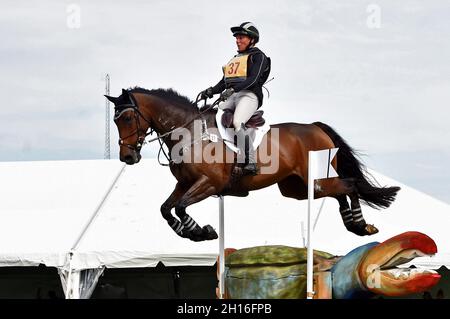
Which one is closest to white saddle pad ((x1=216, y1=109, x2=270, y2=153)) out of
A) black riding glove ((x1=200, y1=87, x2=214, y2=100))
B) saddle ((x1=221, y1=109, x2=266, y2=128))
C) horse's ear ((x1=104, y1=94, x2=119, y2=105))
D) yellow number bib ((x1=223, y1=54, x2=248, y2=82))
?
saddle ((x1=221, y1=109, x2=266, y2=128))

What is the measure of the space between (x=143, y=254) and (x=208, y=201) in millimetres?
1779

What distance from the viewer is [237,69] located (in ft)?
23.7

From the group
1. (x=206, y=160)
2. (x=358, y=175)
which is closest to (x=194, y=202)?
(x=206, y=160)

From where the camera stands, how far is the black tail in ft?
26.1

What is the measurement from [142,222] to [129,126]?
3.33 m

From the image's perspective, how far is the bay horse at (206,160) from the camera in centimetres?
711

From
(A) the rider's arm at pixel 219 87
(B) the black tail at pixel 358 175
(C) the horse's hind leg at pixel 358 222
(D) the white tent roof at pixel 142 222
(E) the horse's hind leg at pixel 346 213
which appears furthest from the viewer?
(D) the white tent roof at pixel 142 222

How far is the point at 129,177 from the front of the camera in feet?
38.4

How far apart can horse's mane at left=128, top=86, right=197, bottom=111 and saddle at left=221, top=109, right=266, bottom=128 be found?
1.03ft

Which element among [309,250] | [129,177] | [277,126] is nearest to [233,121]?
[277,126]

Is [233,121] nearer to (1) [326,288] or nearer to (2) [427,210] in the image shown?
(1) [326,288]

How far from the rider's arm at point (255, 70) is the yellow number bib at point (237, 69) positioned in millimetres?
54

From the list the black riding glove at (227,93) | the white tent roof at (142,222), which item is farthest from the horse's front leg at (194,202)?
the white tent roof at (142,222)

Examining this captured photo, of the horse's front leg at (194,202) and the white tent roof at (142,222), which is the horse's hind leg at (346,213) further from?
the white tent roof at (142,222)
